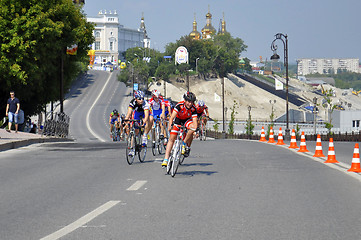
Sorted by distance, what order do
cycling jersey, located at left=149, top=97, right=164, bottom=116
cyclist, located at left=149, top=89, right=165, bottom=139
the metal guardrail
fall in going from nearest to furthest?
cyclist, located at left=149, top=89, right=165, bottom=139, cycling jersey, located at left=149, top=97, right=164, bottom=116, the metal guardrail

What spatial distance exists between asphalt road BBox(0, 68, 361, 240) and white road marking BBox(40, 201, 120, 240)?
1 centimetres

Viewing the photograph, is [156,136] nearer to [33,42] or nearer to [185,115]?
[185,115]

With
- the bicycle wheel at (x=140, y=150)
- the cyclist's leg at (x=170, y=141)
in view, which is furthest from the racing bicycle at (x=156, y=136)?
the cyclist's leg at (x=170, y=141)

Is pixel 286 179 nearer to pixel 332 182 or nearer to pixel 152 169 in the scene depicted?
pixel 332 182

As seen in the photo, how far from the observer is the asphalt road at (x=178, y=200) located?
7.16 m

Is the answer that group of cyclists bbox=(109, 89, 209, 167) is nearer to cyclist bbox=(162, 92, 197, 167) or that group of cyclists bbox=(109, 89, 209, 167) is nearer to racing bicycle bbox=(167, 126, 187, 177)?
cyclist bbox=(162, 92, 197, 167)

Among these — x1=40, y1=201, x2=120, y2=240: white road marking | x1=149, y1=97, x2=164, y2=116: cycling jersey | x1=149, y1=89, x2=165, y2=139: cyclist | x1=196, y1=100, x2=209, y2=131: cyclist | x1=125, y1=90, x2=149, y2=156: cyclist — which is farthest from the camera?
x1=149, y1=97, x2=164, y2=116: cycling jersey

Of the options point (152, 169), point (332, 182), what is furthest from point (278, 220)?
point (152, 169)

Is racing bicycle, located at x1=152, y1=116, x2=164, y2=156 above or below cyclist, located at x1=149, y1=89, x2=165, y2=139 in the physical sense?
below

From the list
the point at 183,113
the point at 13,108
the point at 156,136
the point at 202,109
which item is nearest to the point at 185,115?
the point at 183,113

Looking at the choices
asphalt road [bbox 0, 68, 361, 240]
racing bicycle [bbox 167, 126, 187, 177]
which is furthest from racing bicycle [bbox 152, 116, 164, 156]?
racing bicycle [bbox 167, 126, 187, 177]

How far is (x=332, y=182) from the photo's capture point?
1239 centimetres

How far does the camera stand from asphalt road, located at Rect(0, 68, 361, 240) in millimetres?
7156

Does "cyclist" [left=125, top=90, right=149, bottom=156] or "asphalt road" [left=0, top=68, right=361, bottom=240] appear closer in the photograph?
"asphalt road" [left=0, top=68, right=361, bottom=240]
